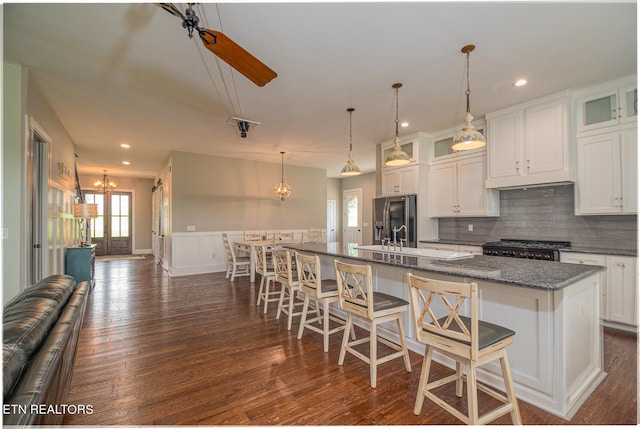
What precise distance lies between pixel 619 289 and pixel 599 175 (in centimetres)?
127

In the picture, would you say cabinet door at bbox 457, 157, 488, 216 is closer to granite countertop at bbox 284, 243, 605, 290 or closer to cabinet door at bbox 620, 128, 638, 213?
cabinet door at bbox 620, 128, 638, 213

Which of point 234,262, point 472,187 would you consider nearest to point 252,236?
point 234,262

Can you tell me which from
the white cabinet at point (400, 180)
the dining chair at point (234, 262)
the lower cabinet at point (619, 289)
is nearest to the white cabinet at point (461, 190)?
the white cabinet at point (400, 180)

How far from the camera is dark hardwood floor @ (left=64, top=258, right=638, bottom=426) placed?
183 cm

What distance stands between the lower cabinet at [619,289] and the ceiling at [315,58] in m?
1.98

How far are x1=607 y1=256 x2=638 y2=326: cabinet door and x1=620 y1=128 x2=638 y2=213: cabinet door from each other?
1.89 feet

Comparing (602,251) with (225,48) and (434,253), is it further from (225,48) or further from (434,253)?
(225,48)

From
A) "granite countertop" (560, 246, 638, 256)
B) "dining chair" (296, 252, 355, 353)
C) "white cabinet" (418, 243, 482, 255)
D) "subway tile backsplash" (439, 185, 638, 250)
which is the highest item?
"subway tile backsplash" (439, 185, 638, 250)

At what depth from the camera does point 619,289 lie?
122 inches

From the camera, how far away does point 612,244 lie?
343 centimetres

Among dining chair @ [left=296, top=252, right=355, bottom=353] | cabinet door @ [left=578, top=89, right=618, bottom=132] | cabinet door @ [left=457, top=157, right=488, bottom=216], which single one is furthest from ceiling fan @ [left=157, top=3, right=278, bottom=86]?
cabinet door @ [left=578, top=89, right=618, bottom=132]

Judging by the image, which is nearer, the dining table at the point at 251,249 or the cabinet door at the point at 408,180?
the cabinet door at the point at 408,180

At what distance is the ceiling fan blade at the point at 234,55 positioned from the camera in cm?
179

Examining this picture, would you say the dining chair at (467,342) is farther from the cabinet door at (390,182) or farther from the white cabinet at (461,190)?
the cabinet door at (390,182)
